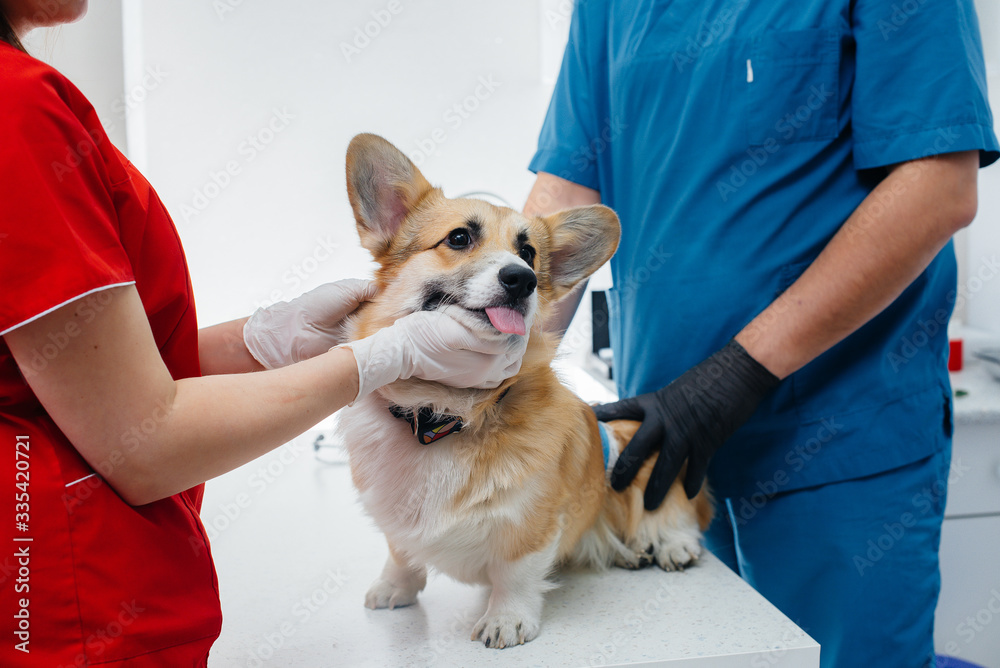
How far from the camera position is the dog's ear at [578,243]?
47.5 inches

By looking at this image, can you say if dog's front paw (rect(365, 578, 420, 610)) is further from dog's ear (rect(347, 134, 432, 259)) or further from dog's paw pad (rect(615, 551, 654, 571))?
dog's ear (rect(347, 134, 432, 259))

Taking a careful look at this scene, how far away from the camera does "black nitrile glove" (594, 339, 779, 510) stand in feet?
3.86

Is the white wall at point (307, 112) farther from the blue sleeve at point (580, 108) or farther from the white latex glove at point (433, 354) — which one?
the white latex glove at point (433, 354)

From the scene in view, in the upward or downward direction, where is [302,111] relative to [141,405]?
upward

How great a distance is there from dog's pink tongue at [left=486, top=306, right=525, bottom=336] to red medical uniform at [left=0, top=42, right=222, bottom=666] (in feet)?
1.52

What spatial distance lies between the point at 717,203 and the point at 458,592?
3.20ft

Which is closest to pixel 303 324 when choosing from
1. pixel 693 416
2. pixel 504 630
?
pixel 504 630

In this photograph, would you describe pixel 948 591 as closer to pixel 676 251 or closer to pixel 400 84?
pixel 676 251

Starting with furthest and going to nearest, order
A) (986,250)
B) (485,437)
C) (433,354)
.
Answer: (986,250) → (485,437) → (433,354)

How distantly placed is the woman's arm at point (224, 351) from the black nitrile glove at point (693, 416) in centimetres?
76

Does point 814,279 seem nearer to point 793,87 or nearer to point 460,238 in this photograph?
point 793,87

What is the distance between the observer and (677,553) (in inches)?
46.4

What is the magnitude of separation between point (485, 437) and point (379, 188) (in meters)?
0.52
